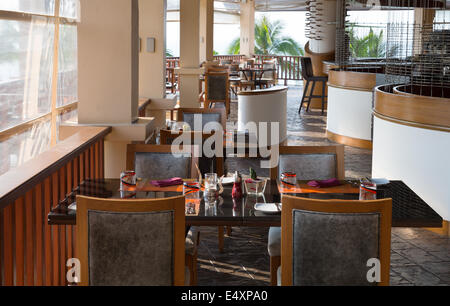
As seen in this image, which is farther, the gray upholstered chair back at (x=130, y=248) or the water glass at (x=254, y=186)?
the water glass at (x=254, y=186)

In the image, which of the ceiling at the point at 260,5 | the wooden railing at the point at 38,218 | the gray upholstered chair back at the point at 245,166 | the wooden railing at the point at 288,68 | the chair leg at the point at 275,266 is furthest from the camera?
the ceiling at the point at 260,5

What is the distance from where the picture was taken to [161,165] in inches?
140

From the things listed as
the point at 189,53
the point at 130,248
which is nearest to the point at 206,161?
the point at 130,248

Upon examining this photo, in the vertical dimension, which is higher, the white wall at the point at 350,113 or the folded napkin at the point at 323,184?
the white wall at the point at 350,113

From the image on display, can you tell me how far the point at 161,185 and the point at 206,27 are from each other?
933cm

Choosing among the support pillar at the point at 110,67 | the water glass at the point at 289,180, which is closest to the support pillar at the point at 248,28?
the support pillar at the point at 110,67

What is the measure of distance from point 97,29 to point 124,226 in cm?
230

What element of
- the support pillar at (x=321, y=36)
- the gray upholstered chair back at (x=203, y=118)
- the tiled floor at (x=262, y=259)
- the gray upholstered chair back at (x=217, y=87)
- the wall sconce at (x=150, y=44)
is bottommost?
the tiled floor at (x=262, y=259)

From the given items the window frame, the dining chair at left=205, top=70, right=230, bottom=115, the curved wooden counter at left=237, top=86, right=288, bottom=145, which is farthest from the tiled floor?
the dining chair at left=205, top=70, right=230, bottom=115

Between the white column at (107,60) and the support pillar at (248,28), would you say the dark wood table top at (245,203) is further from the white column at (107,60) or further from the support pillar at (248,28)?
the support pillar at (248,28)

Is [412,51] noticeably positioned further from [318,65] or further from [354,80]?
[318,65]

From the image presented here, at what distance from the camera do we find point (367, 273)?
217 cm

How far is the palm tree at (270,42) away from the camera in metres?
20.0

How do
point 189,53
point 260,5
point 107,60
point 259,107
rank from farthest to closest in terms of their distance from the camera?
point 260,5 < point 189,53 < point 259,107 < point 107,60
